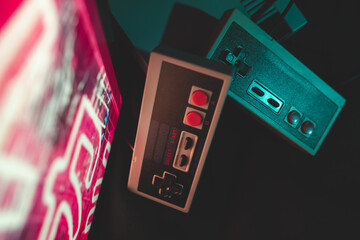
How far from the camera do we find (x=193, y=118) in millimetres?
887

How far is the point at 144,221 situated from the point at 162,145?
19.9 inches

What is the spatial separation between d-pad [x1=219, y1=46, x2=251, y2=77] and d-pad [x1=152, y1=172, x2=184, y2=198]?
57cm

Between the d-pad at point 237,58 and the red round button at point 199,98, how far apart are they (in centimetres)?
31

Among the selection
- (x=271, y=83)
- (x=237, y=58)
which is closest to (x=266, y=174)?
(x=271, y=83)


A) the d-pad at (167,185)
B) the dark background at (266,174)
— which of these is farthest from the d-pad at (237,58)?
the d-pad at (167,185)

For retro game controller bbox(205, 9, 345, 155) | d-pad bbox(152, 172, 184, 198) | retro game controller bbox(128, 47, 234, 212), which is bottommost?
d-pad bbox(152, 172, 184, 198)

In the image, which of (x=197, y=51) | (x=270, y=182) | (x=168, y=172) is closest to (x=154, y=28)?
(x=197, y=51)

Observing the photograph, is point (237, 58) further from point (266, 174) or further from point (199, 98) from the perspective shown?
point (266, 174)

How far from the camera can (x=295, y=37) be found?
4.55 feet

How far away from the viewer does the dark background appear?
122 cm

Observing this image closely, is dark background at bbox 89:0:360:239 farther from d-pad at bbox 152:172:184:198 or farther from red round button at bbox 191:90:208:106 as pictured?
red round button at bbox 191:90:208:106

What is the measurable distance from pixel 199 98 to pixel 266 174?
0.79 meters

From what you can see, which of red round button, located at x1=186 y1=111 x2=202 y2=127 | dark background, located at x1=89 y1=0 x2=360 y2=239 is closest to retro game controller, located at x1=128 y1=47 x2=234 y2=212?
red round button, located at x1=186 y1=111 x2=202 y2=127

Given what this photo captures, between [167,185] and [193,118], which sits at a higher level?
[193,118]
